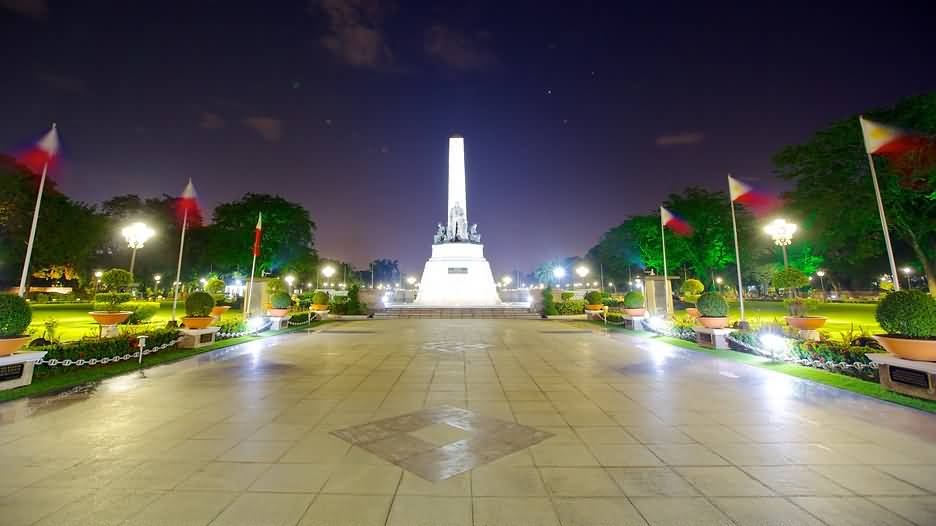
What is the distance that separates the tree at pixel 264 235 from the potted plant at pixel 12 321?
129 ft

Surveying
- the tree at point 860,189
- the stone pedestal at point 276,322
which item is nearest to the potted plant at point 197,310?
the stone pedestal at point 276,322

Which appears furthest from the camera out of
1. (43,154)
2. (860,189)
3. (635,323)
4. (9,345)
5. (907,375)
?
(860,189)

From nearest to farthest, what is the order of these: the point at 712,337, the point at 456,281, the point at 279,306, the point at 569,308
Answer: the point at 712,337
the point at 279,306
the point at 569,308
the point at 456,281

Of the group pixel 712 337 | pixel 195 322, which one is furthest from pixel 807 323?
pixel 195 322

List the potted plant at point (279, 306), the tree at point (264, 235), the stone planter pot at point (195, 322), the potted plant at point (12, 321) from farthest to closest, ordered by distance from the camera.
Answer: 1. the tree at point (264, 235)
2. the potted plant at point (279, 306)
3. the stone planter pot at point (195, 322)
4. the potted plant at point (12, 321)

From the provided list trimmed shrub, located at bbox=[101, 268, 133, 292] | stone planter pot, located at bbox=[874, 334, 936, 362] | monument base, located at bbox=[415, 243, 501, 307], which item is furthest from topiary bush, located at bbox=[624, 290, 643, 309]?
trimmed shrub, located at bbox=[101, 268, 133, 292]

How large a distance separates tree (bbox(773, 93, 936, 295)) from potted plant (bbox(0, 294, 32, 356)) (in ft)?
111

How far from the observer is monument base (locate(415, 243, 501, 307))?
33938mm

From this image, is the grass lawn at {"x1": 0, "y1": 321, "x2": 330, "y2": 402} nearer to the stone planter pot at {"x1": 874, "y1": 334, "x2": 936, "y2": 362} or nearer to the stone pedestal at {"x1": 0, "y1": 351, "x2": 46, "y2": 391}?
the stone pedestal at {"x1": 0, "y1": 351, "x2": 46, "y2": 391}

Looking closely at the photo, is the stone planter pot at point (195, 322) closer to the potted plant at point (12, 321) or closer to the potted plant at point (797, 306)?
the potted plant at point (12, 321)

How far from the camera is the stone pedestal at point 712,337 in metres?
13.9

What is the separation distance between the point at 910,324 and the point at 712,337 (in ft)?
21.7

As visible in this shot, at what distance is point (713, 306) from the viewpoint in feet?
48.3

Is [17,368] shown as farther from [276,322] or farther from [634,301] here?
[634,301]
